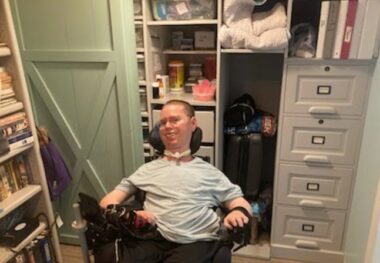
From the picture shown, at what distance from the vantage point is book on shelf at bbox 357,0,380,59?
1688 mm

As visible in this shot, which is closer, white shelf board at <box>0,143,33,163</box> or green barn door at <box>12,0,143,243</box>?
white shelf board at <box>0,143,33,163</box>

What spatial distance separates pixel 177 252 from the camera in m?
1.41

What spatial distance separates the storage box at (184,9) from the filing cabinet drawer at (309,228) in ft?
4.66

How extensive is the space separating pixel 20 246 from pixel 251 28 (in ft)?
5.97

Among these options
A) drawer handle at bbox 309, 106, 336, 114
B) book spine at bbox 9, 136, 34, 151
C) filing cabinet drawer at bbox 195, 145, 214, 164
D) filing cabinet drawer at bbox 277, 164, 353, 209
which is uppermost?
drawer handle at bbox 309, 106, 336, 114

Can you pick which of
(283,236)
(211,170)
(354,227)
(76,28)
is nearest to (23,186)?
(76,28)

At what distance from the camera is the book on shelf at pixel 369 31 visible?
66.4 inches

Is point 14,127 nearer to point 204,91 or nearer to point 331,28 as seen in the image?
point 204,91

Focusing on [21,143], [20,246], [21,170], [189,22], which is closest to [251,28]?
[189,22]

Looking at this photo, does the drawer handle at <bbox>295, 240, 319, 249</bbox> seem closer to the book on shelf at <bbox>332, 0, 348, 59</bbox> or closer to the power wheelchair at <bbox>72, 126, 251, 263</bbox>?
the power wheelchair at <bbox>72, 126, 251, 263</bbox>

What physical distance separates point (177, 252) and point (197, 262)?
11cm

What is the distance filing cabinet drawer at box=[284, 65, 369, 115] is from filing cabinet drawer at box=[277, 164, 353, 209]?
0.40 metres

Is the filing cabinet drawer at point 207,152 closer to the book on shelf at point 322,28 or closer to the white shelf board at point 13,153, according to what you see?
the book on shelf at point 322,28

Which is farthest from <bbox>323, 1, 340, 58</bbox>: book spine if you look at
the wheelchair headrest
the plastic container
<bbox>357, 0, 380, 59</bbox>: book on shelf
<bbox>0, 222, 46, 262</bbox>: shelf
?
<bbox>0, 222, 46, 262</bbox>: shelf
